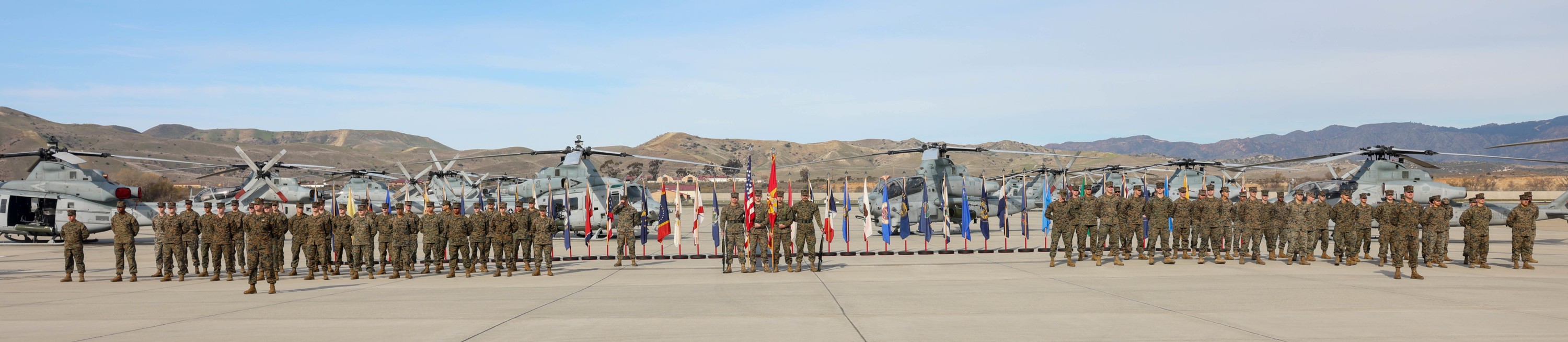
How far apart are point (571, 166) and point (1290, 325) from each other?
18309 millimetres

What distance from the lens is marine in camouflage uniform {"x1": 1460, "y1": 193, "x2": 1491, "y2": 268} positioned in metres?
13.8

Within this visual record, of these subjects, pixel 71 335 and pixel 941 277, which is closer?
pixel 71 335

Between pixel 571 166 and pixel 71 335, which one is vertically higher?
pixel 571 166

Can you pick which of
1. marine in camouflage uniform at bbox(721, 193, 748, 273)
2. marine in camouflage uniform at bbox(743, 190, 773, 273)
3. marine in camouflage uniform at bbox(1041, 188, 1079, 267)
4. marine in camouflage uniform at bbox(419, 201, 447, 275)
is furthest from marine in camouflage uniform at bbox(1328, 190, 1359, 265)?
marine in camouflage uniform at bbox(419, 201, 447, 275)

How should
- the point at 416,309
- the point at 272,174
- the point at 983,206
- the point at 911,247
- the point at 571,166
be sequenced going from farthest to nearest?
the point at 272,174, the point at 571,166, the point at 911,247, the point at 983,206, the point at 416,309

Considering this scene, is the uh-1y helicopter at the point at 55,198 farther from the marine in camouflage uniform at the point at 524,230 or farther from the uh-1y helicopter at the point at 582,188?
the marine in camouflage uniform at the point at 524,230

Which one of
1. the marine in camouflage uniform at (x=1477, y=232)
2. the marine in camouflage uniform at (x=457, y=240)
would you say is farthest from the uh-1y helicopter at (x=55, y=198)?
the marine in camouflage uniform at (x=1477, y=232)

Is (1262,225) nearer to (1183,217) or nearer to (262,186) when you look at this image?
(1183,217)

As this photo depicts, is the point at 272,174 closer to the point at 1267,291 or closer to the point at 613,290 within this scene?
the point at 613,290

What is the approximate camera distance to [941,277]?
497 inches

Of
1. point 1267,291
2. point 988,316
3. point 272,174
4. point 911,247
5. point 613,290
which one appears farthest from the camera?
point 272,174

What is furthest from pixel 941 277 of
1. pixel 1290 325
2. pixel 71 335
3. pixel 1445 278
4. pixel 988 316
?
pixel 71 335

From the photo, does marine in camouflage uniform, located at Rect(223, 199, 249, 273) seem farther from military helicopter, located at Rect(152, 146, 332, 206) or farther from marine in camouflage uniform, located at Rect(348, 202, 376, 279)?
military helicopter, located at Rect(152, 146, 332, 206)

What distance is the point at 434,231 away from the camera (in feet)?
46.6
